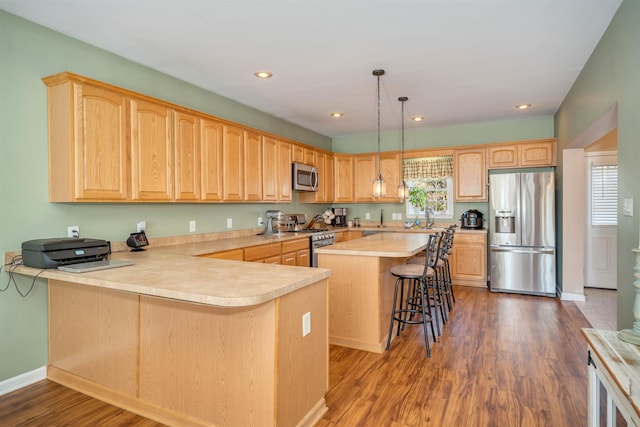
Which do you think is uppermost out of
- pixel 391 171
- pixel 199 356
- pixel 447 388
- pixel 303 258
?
pixel 391 171

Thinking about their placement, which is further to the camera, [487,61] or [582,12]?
[487,61]

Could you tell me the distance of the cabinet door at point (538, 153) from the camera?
5.27 meters

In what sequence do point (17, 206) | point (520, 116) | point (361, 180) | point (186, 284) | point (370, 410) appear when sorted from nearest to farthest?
point (186, 284) < point (370, 410) < point (17, 206) < point (520, 116) < point (361, 180)

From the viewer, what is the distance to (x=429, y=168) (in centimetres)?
636

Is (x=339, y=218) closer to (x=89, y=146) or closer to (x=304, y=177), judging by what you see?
(x=304, y=177)

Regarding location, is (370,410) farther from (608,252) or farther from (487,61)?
(608,252)

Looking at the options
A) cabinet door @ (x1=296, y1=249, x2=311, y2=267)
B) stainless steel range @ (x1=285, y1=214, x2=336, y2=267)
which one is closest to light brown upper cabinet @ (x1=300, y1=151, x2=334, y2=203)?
stainless steel range @ (x1=285, y1=214, x2=336, y2=267)

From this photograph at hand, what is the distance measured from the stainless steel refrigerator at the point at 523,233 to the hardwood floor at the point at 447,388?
1450 mm

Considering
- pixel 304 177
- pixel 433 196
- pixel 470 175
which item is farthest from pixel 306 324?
pixel 433 196

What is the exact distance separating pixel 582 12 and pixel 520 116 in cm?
319

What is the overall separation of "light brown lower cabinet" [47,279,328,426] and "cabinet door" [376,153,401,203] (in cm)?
449

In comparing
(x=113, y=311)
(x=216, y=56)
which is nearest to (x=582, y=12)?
(x=216, y=56)

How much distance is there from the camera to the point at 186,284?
181 centimetres

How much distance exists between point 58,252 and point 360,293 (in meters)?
2.28
